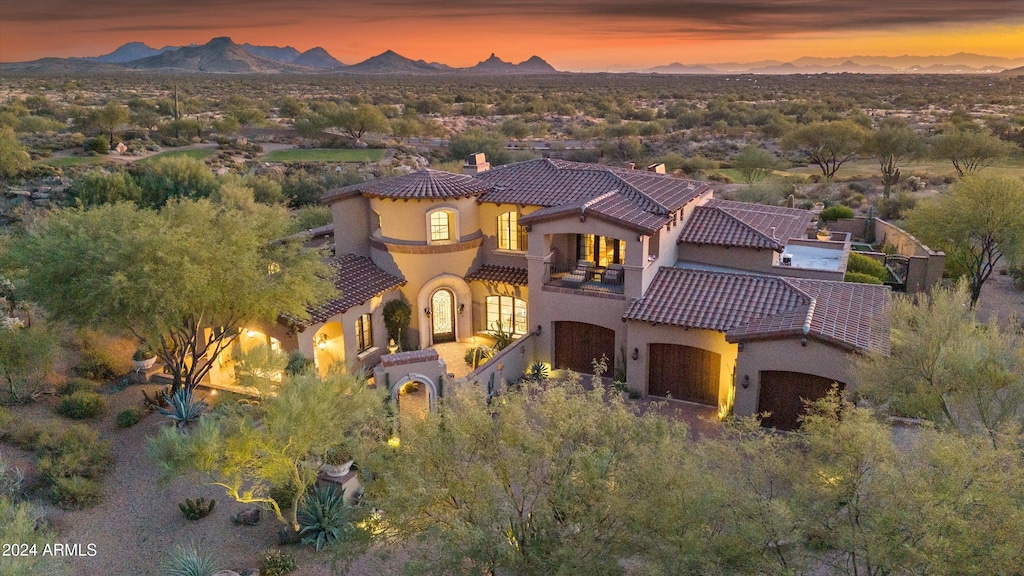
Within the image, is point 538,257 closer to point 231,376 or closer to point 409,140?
point 231,376

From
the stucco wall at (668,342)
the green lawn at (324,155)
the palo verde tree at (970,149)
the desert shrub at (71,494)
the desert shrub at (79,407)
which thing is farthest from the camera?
the green lawn at (324,155)

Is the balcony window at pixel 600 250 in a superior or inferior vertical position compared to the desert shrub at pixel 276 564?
superior

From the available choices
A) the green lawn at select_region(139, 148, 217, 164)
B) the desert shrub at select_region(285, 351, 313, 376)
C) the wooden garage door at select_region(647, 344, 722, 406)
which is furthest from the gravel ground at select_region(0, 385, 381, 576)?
the green lawn at select_region(139, 148, 217, 164)

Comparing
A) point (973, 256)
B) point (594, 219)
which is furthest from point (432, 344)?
point (973, 256)

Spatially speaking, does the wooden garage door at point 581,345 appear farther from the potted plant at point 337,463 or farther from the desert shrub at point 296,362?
the potted plant at point 337,463

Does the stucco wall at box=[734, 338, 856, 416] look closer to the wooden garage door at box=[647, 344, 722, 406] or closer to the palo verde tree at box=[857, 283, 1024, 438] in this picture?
the wooden garage door at box=[647, 344, 722, 406]

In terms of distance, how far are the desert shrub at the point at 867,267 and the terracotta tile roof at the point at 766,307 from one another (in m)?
8.41

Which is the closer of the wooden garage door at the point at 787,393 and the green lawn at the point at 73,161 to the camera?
the wooden garage door at the point at 787,393

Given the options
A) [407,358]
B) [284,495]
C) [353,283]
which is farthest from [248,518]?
[353,283]

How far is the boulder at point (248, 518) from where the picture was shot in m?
17.5

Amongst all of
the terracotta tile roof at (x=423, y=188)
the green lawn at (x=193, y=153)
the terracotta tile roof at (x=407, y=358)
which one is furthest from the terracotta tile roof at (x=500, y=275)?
the green lawn at (x=193, y=153)

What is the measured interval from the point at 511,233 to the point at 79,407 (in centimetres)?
1552

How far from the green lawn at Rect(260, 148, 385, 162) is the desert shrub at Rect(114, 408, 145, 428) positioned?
158ft

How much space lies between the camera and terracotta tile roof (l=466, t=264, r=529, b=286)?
2681 centimetres
